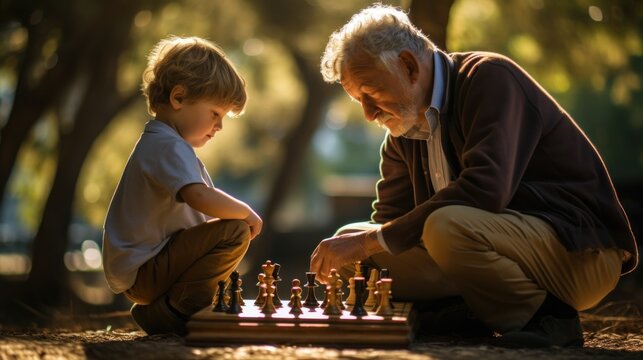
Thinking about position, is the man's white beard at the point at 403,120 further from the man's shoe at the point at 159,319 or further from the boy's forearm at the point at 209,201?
the man's shoe at the point at 159,319

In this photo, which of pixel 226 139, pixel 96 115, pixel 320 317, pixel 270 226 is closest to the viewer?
pixel 320 317

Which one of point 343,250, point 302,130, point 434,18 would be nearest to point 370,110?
point 343,250

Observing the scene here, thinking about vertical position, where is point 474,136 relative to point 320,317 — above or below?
above

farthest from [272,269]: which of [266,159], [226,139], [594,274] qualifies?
[266,159]

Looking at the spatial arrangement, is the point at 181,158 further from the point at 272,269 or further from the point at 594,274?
the point at 594,274

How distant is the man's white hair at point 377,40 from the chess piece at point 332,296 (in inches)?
39.3

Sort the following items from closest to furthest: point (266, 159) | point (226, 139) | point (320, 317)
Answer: point (320, 317) < point (226, 139) < point (266, 159)

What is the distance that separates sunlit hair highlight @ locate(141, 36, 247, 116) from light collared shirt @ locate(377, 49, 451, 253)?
33.8 inches

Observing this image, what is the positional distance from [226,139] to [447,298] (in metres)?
15.6

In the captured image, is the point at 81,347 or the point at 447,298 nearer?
the point at 81,347

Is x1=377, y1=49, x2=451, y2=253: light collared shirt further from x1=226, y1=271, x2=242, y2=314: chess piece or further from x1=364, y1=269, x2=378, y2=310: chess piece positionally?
x1=226, y1=271, x2=242, y2=314: chess piece

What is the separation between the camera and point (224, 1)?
1438cm

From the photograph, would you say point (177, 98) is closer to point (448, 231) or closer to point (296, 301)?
point (296, 301)

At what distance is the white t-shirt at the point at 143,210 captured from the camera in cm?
Answer: 425
